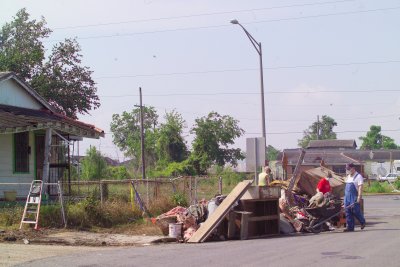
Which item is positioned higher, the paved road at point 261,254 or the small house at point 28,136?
the small house at point 28,136

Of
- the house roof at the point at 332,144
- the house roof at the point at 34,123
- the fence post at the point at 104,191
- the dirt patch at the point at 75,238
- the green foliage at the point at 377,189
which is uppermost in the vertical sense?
the house roof at the point at 332,144

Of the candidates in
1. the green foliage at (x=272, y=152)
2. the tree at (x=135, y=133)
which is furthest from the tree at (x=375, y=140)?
the tree at (x=135, y=133)

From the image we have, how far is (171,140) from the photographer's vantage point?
204 ft

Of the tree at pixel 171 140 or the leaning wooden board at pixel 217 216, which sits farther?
the tree at pixel 171 140

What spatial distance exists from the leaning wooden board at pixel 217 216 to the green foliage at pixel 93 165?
2992 centimetres

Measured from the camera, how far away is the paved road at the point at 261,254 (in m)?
10.4

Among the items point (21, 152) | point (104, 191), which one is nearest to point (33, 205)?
point (104, 191)

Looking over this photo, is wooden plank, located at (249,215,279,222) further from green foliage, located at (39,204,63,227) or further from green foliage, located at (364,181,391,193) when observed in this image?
green foliage, located at (364,181,391,193)

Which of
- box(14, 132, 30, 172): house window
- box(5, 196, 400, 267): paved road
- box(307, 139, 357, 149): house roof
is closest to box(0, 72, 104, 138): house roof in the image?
box(14, 132, 30, 172): house window

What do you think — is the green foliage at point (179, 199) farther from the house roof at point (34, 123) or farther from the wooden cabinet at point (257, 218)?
the wooden cabinet at point (257, 218)

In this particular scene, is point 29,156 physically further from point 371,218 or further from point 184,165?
point 184,165

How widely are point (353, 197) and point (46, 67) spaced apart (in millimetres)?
26092

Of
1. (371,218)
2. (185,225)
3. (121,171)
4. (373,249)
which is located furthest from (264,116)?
(121,171)

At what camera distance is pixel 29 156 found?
70.3 ft
